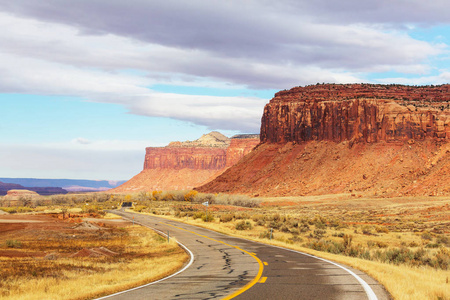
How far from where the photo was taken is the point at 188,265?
56.5 feet

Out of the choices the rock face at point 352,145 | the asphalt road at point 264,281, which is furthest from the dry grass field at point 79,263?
the rock face at point 352,145

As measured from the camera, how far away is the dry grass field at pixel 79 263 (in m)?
12.6

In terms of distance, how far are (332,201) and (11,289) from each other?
69956 mm

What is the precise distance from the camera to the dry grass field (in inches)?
496

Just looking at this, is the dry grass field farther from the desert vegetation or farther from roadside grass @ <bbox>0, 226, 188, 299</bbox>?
the desert vegetation

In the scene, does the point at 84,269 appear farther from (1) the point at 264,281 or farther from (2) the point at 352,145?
(2) the point at 352,145

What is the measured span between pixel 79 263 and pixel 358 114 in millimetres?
86635

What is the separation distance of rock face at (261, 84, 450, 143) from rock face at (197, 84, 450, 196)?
0.18 m

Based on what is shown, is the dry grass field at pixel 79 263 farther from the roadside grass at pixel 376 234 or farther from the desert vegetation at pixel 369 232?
the roadside grass at pixel 376 234

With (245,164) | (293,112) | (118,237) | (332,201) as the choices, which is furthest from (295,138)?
(118,237)

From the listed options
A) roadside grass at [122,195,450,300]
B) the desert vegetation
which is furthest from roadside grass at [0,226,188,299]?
roadside grass at [122,195,450,300]

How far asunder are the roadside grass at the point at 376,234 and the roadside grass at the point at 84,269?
627cm

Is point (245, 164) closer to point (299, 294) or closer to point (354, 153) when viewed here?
point (354, 153)

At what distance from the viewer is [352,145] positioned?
97750 millimetres
